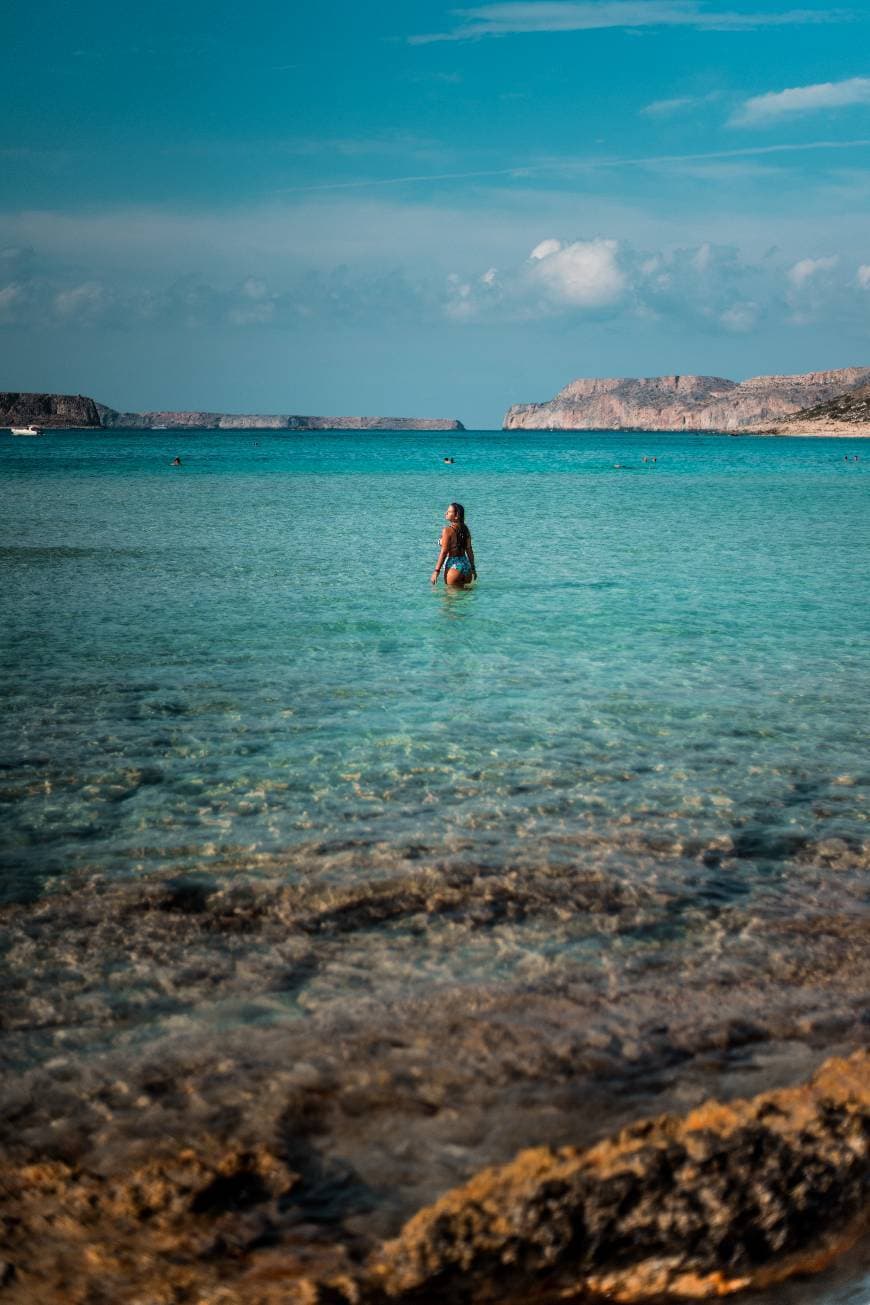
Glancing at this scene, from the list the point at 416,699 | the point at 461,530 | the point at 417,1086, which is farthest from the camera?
the point at 461,530

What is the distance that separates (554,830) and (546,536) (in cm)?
2377

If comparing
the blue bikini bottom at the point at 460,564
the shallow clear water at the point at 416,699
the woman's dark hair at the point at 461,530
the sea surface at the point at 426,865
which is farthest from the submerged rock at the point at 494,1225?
the blue bikini bottom at the point at 460,564

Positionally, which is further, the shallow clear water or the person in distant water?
the person in distant water

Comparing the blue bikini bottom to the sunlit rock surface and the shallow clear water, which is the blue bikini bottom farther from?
the sunlit rock surface

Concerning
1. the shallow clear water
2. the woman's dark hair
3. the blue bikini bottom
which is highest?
the woman's dark hair

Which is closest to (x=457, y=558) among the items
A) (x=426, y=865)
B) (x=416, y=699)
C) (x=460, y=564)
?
(x=460, y=564)

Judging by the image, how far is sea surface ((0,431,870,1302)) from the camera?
425cm

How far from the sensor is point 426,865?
6496 millimetres

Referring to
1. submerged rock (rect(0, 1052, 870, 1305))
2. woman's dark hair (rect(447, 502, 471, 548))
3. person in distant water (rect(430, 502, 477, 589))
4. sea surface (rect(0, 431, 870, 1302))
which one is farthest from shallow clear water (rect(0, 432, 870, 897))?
submerged rock (rect(0, 1052, 870, 1305))

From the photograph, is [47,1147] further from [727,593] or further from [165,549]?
[165,549]

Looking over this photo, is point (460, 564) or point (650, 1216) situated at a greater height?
point (460, 564)

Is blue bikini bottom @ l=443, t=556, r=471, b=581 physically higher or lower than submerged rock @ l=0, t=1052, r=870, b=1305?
higher

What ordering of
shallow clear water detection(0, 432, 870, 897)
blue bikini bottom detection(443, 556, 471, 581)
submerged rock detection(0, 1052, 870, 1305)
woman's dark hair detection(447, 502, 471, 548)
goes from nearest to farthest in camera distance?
submerged rock detection(0, 1052, 870, 1305), shallow clear water detection(0, 432, 870, 897), woman's dark hair detection(447, 502, 471, 548), blue bikini bottom detection(443, 556, 471, 581)

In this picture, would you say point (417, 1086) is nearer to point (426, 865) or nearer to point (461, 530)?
point (426, 865)
